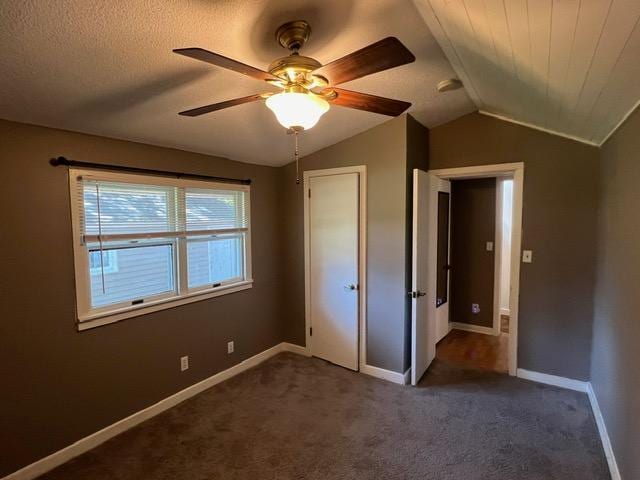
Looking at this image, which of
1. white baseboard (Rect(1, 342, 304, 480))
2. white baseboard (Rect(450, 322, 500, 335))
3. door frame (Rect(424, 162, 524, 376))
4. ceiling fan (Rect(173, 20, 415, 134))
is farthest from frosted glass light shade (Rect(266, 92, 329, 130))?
white baseboard (Rect(450, 322, 500, 335))

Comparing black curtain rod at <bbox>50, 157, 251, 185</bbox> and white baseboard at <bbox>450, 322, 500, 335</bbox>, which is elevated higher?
black curtain rod at <bbox>50, 157, 251, 185</bbox>

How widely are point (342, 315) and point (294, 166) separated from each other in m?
1.67

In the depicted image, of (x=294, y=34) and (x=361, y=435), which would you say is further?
(x=361, y=435)

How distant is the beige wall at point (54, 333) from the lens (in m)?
2.04

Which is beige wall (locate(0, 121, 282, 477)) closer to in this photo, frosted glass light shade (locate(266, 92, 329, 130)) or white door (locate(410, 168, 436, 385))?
frosted glass light shade (locate(266, 92, 329, 130))

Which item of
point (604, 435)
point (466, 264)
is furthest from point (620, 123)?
point (466, 264)

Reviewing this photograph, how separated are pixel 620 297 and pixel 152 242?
3.22m

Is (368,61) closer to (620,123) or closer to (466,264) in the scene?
(620,123)

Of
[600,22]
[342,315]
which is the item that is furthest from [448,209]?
[600,22]

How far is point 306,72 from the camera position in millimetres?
1407

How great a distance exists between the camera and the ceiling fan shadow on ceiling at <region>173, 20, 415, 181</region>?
1.22m

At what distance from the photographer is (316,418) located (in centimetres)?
270

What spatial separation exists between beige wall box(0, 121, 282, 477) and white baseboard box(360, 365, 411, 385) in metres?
1.69

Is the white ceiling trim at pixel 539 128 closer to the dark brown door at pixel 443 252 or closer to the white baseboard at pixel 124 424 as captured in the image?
the dark brown door at pixel 443 252
